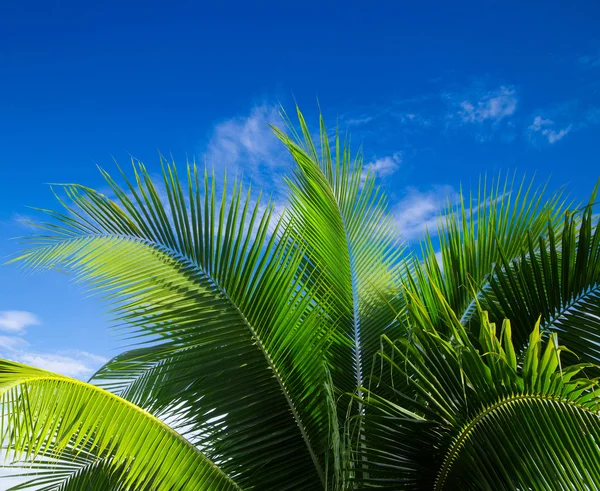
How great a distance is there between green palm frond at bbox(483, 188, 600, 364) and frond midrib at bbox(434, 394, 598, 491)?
1.07 meters

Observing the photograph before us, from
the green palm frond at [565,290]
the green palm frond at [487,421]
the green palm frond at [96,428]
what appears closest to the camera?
the green palm frond at [487,421]

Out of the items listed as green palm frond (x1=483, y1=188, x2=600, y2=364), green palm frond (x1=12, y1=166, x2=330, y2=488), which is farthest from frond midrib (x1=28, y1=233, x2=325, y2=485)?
green palm frond (x1=483, y1=188, x2=600, y2=364)

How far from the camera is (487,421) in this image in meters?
2.63

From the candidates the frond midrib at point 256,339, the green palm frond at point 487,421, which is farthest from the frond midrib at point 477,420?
the frond midrib at point 256,339

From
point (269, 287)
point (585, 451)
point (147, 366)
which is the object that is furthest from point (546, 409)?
point (147, 366)

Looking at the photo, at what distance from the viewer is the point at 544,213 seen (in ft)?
14.5

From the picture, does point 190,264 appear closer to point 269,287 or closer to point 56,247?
point 269,287

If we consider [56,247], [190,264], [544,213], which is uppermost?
[544,213]

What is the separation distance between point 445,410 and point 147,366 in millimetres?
3724

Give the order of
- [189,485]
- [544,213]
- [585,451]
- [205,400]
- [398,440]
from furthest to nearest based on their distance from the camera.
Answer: [544,213], [205,400], [189,485], [398,440], [585,451]

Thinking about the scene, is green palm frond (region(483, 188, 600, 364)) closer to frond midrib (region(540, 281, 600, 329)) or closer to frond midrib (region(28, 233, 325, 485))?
frond midrib (region(540, 281, 600, 329))

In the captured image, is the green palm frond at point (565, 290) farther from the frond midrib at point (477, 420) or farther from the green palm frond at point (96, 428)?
the green palm frond at point (96, 428)

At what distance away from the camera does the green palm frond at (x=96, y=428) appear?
98.0 inches

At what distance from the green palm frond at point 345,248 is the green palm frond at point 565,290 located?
1.19 meters
